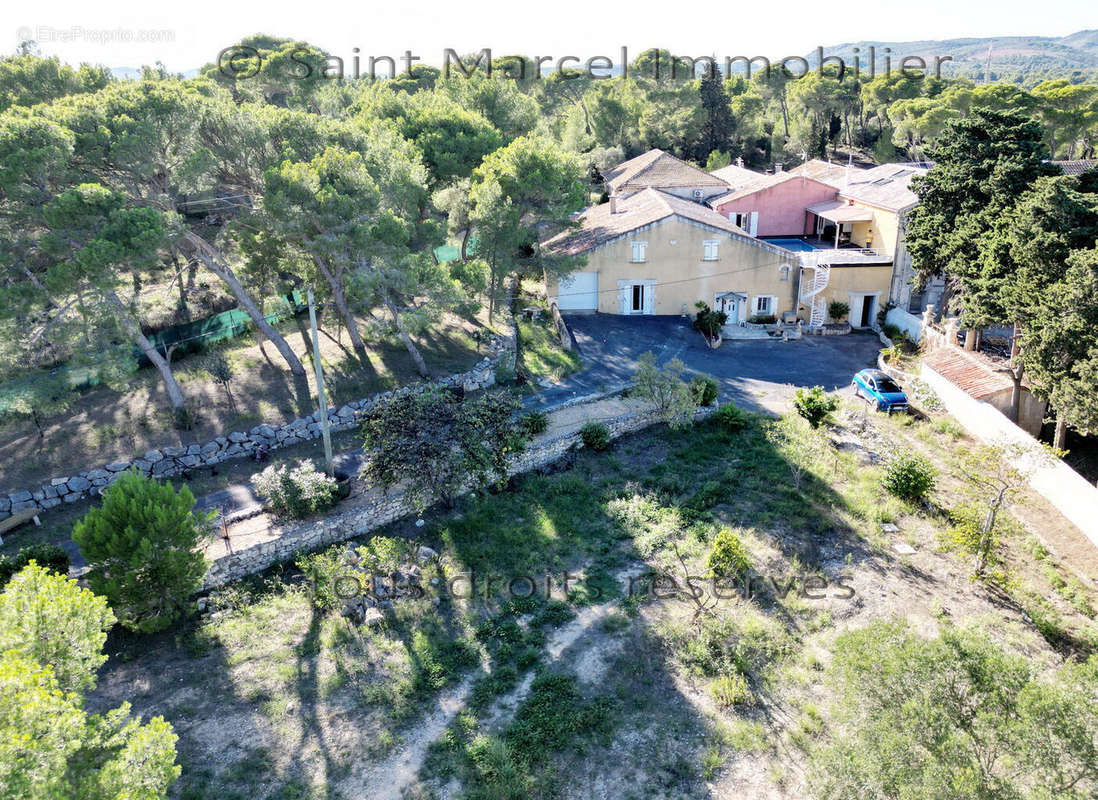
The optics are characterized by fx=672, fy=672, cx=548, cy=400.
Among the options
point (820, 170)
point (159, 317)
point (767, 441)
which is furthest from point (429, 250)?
point (820, 170)

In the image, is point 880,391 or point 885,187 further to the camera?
point 885,187

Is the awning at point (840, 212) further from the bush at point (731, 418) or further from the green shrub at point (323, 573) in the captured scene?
the green shrub at point (323, 573)

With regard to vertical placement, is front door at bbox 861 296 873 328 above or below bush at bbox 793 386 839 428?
above

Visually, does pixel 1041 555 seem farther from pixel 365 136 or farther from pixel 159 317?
pixel 159 317

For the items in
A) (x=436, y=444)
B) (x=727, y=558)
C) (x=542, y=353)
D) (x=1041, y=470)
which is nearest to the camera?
(x=727, y=558)

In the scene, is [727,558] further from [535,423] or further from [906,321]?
[906,321]

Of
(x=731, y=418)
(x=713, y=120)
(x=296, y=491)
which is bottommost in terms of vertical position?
(x=296, y=491)

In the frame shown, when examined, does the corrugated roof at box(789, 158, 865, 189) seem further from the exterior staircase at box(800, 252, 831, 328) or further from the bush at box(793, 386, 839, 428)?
the bush at box(793, 386, 839, 428)

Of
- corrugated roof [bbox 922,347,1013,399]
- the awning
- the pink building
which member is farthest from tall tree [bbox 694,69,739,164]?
corrugated roof [bbox 922,347,1013,399]

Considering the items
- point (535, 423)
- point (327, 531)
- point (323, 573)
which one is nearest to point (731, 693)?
point (323, 573)
